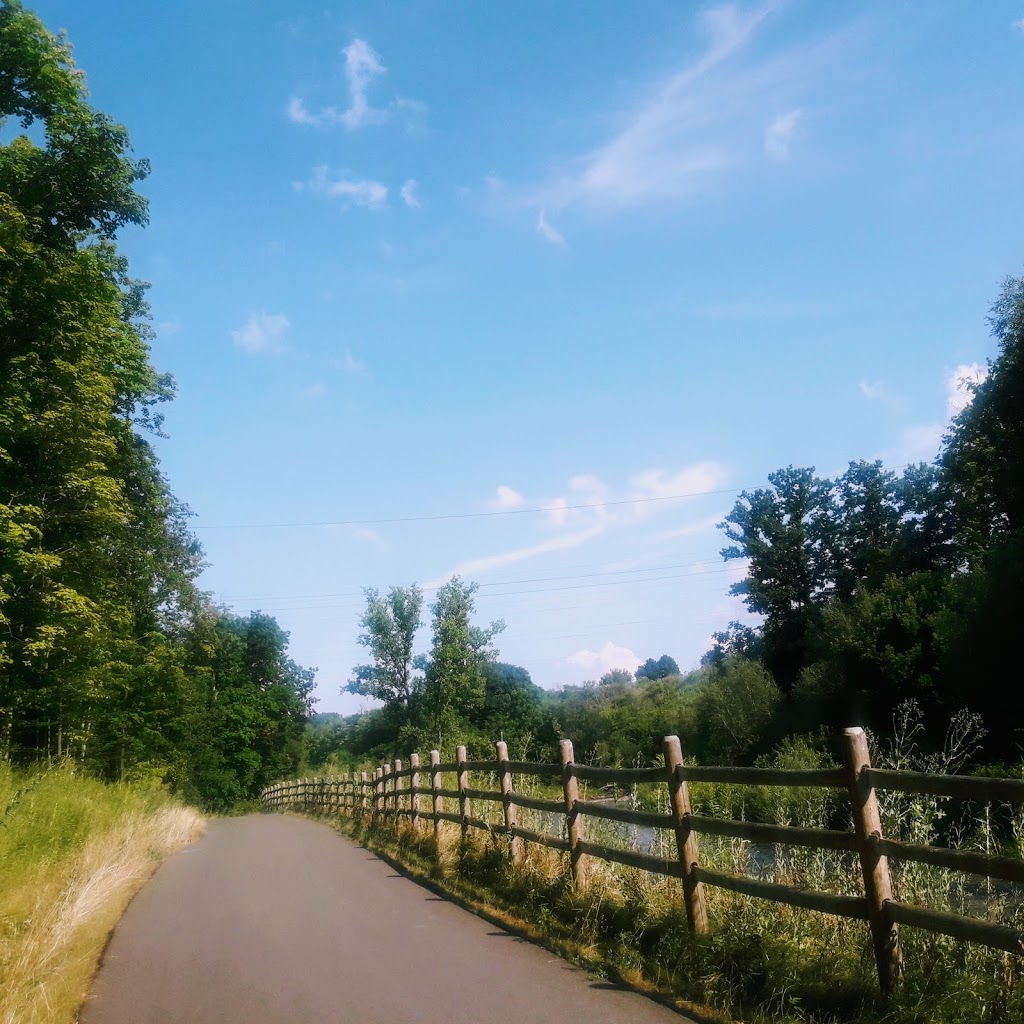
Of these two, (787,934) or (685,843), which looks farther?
(685,843)

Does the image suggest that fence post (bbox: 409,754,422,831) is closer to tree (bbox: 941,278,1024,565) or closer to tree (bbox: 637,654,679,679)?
tree (bbox: 941,278,1024,565)

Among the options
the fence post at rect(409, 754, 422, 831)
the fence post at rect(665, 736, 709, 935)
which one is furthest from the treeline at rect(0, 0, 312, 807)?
the fence post at rect(665, 736, 709, 935)

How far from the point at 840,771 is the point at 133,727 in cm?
3144

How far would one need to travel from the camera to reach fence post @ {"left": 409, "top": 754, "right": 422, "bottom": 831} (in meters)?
14.5

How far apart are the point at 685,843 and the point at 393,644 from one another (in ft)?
210

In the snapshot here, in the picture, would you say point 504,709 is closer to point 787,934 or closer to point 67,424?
point 67,424

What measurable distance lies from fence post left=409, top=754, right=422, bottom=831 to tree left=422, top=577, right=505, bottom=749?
47.9 meters

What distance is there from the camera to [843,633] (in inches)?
1532

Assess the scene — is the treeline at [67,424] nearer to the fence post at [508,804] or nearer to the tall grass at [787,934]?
the fence post at [508,804]

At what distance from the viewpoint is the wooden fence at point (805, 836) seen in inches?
163

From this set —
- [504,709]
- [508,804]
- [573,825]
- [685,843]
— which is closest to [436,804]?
[508,804]

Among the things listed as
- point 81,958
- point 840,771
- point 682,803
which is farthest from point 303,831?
point 840,771

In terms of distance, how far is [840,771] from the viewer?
4922mm

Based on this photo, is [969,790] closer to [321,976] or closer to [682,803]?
[682,803]
